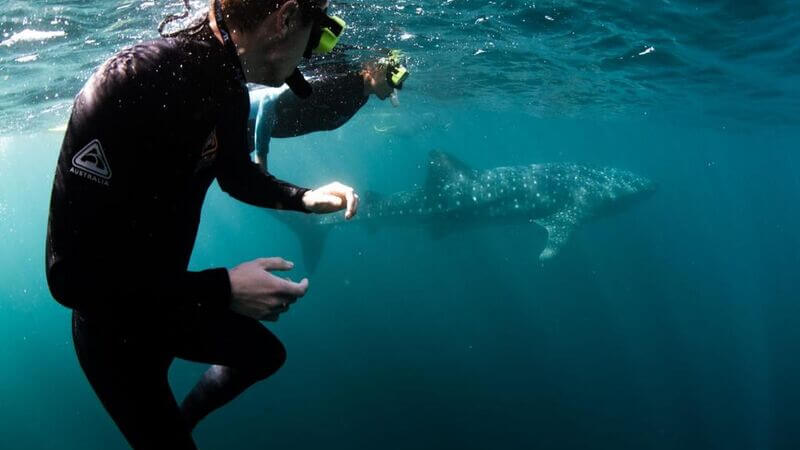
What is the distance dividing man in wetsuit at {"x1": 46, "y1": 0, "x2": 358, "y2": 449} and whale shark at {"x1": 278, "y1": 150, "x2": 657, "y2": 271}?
1239 cm

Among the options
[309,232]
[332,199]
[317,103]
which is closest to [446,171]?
[309,232]

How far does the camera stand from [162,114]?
1826mm

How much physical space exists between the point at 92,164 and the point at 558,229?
15.3 m

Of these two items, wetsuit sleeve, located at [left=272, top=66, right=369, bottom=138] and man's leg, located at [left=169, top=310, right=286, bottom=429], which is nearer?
man's leg, located at [left=169, top=310, right=286, bottom=429]

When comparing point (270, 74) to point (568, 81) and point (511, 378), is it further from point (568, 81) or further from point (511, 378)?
point (568, 81)

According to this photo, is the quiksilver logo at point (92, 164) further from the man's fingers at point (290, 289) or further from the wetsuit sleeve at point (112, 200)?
the man's fingers at point (290, 289)

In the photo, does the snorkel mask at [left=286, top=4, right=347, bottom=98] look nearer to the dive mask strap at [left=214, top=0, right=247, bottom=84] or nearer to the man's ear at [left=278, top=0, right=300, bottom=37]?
the man's ear at [left=278, top=0, right=300, bottom=37]

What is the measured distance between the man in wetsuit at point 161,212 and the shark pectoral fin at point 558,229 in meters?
13.5

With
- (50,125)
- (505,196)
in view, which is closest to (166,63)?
(505,196)

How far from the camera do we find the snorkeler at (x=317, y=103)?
233 inches

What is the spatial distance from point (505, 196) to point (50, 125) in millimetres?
22342

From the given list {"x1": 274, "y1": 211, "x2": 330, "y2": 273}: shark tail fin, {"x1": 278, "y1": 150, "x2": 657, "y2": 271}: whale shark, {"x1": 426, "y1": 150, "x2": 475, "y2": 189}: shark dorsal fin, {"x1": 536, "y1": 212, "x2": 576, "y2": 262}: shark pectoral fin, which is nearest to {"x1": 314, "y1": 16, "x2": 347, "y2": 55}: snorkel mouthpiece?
{"x1": 278, "y1": 150, "x2": 657, "y2": 271}: whale shark

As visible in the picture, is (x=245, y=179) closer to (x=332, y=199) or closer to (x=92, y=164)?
(x=332, y=199)

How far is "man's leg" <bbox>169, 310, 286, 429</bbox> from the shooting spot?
2.23 meters
